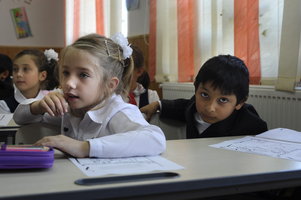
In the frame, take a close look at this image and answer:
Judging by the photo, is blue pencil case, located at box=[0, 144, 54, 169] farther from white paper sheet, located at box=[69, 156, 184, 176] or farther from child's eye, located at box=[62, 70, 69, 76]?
A: child's eye, located at box=[62, 70, 69, 76]

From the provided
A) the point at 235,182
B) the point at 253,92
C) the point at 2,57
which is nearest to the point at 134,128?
the point at 235,182

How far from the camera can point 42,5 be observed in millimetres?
5258

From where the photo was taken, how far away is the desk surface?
0.67 meters

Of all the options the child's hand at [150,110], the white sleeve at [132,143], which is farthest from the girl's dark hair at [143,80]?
the white sleeve at [132,143]

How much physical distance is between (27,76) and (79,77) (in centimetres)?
158

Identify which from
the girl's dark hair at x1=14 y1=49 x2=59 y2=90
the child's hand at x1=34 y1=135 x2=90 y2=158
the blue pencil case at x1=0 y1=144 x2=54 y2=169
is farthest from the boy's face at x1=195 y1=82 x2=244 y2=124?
the girl's dark hair at x1=14 y1=49 x2=59 y2=90

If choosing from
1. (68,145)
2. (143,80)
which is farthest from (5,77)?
(68,145)

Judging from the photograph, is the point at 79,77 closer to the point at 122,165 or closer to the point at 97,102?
the point at 97,102

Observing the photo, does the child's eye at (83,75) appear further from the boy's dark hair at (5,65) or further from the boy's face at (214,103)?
the boy's dark hair at (5,65)

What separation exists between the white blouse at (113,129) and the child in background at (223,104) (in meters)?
0.43

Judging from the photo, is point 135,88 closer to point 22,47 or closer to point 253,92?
point 253,92

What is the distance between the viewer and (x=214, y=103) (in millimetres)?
1571

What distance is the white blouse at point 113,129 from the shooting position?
37.6 inches

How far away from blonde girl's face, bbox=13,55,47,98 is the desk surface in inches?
69.5
